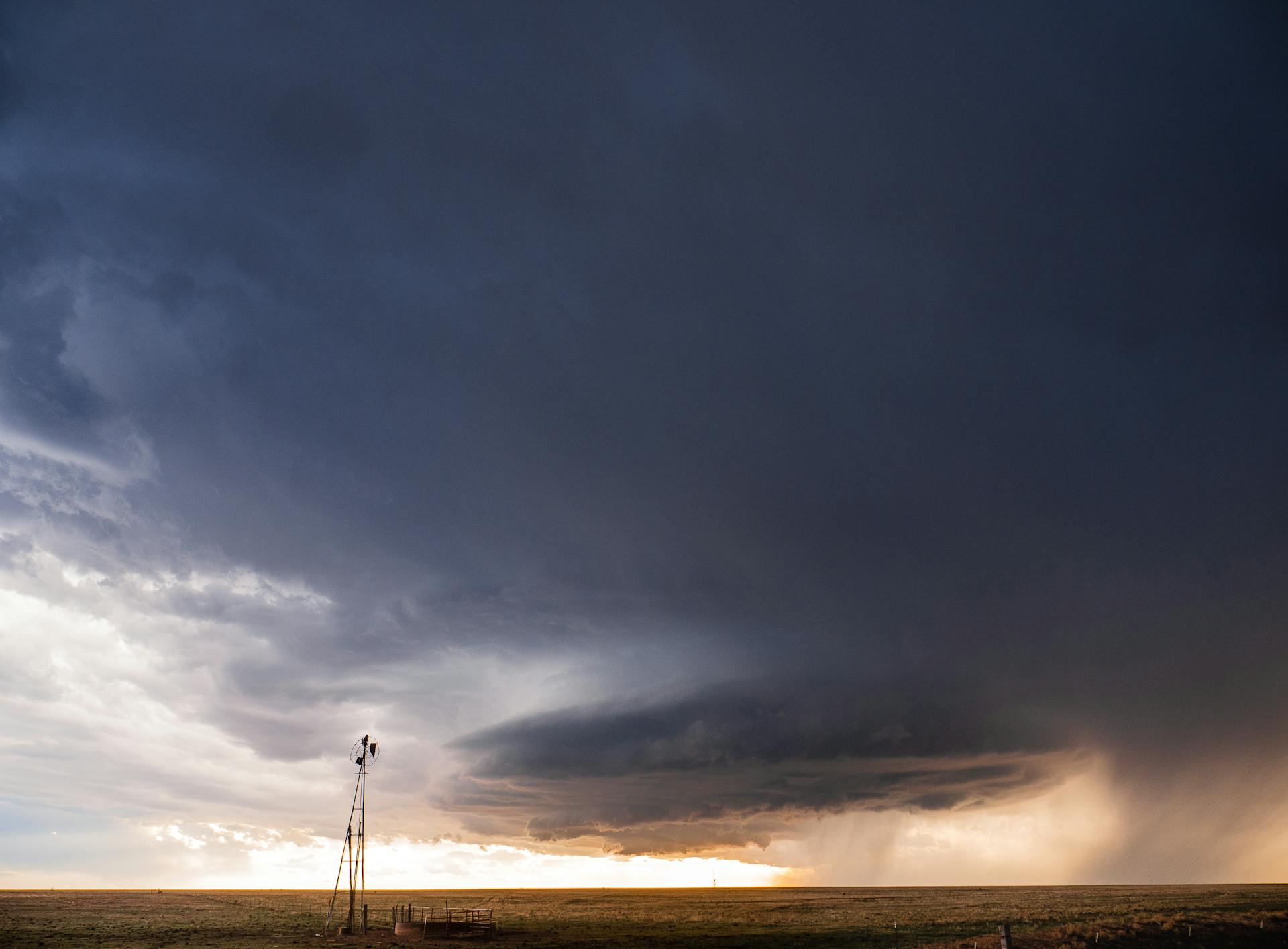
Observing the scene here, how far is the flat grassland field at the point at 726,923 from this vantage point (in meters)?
50.6

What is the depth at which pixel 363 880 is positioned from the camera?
69.6m

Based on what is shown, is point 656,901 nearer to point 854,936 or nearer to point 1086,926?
point 854,936

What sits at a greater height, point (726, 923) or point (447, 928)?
point (447, 928)

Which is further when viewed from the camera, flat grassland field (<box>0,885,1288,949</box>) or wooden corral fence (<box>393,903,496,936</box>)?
wooden corral fence (<box>393,903,496,936</box>)

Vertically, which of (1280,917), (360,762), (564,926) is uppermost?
(360,762)

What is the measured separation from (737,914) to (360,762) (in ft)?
179

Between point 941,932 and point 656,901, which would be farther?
point 656,901

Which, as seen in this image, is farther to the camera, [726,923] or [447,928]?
[726,923]

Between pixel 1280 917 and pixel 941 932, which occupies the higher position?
pixel 1280 917

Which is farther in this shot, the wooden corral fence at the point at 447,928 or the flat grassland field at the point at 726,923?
the wooden corral fence at the point at 447,928

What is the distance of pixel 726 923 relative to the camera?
88562 millimetres

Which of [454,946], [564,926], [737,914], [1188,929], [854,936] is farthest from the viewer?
[737,914]

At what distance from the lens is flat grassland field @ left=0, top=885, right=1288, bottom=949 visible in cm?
5062

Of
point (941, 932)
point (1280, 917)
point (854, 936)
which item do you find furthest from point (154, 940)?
point (1280, 917)
